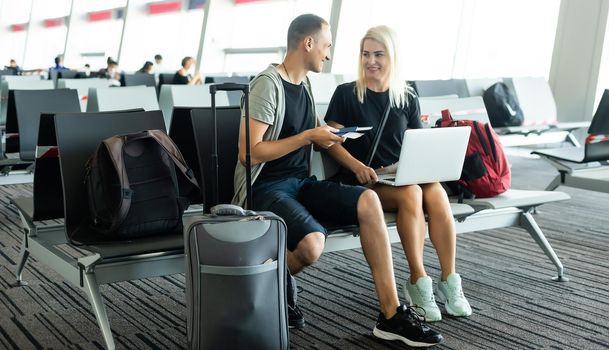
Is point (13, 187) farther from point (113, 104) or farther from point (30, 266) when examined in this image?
point (30, 266)

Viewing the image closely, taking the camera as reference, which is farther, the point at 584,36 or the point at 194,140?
the point at 584,36

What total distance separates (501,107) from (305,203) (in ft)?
15.5

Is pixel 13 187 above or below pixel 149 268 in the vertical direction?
below

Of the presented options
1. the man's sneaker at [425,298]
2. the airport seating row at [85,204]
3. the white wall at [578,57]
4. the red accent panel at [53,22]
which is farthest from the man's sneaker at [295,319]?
the red accent panel at [53,22]

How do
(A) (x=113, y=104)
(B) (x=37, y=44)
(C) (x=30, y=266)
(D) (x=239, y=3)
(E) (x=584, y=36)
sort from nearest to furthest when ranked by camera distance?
1. (C) (x=30, y=266)
2. (A) (x=113, y=104)
3. (E) (x=584, y=36)
4. (D) (x=239, y=3)
5. (B) (x=37, y=44)

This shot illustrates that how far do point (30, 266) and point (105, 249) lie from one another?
4.46 feet

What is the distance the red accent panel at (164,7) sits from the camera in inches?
666

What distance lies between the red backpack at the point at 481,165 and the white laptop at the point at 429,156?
0.29 metres

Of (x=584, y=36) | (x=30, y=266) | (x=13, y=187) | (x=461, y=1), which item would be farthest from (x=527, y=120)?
(x=30, y=266)

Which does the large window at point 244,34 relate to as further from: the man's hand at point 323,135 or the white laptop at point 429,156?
the man's hand at point 323,135

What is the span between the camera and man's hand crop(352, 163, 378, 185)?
2793 mm

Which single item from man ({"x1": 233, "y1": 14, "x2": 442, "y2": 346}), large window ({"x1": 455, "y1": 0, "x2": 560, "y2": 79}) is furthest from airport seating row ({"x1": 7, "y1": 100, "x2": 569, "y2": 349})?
large window ({"x1": 455, "y1": 0, "x2": 560, "y2": 79})

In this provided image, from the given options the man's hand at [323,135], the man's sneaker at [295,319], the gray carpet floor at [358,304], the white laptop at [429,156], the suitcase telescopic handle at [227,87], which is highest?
the suitcase telescopic handle at [227,87]

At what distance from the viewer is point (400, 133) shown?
2.97 meters
